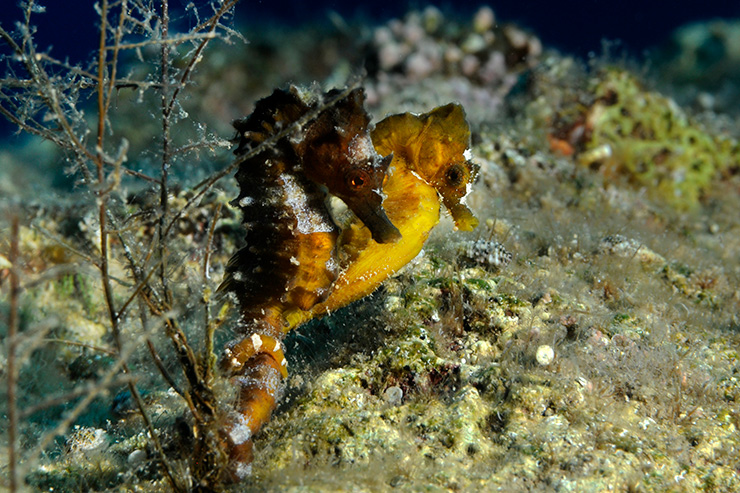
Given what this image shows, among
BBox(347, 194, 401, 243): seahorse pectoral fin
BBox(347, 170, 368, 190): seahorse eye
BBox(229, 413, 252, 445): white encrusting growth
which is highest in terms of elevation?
BBox(347, 170, 368, 190): seahorse eye

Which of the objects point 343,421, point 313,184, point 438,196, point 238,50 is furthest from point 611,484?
point 238,50

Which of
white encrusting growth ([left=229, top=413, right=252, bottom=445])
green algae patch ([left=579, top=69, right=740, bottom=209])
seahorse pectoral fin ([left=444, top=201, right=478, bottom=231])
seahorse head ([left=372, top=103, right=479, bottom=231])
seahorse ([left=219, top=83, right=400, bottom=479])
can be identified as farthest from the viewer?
green algae patch ([left=579, top=69, right=740, bottom=209])

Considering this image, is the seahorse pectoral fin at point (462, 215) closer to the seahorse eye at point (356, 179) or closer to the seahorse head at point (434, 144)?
the seahorse head at point (434, 144)

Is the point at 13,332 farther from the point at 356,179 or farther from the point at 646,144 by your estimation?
the point at 646,144

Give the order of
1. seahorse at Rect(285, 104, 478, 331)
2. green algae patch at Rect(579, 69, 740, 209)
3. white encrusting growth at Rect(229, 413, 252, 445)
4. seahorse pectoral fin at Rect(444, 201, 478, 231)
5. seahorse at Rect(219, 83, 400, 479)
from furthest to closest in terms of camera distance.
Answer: green algae patch at Rect(579, 69, 740, 209) < seahorse pectoral fin at Rect(444, 201, 478, 231) < seahorse at Rect(285, 104, 478, 331) < seahorse at Rect(219, 83, 400, 479) < white encrusting growth at Rect(229, 413, 252, 445)

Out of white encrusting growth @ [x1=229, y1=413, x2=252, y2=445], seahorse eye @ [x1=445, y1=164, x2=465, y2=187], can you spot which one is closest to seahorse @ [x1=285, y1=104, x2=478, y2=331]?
seahorse eye @ [x1=445, y1=164, x2=465, y2=187]

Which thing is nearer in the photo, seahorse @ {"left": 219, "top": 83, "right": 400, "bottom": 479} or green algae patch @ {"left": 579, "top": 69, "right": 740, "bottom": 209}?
seahorse @ {"left": 219, "top": 83, "right": 400, "bottom": 479}

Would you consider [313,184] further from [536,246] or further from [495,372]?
[536,246]

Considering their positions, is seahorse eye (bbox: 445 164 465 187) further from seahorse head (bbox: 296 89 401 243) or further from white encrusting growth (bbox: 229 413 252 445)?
white encrusting growth (bbox: 229 413 252 445)

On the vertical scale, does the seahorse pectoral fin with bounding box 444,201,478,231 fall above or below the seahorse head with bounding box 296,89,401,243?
below
